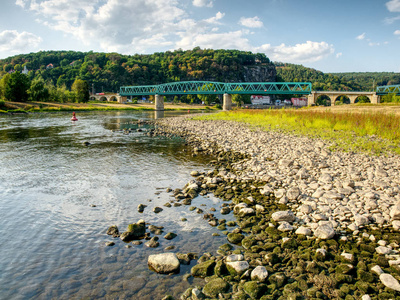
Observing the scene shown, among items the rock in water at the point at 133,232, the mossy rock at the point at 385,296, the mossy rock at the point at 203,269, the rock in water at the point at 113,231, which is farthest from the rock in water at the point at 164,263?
the mossy rock at the point at 385,296

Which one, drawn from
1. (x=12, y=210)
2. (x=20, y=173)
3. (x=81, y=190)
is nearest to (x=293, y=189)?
(x=81, y=190)

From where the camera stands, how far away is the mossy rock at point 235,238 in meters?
7.58

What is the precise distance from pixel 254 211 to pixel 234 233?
5.31 ft

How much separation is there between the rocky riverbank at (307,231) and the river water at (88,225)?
33.7 inches

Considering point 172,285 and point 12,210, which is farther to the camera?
point 12,210

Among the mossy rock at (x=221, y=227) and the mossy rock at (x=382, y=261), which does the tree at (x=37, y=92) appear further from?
the mossy rock at (x=382, y=261)

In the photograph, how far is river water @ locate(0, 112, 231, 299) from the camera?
609 cm

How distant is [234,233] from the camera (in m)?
7.92

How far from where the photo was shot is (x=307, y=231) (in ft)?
24.7

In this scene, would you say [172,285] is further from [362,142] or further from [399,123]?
[399,123]

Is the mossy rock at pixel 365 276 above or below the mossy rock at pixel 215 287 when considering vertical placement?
above

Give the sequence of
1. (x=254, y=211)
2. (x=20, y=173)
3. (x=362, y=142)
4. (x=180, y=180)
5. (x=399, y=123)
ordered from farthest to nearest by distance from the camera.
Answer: (x=399, y=123) → (x=362, y=142) → (x=20, y=173) → (x=180, y=180) → (x=254, y=211)

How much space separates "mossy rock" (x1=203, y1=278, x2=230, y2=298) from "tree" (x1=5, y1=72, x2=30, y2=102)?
108 meters

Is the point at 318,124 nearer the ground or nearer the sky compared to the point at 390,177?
nearer the sky
